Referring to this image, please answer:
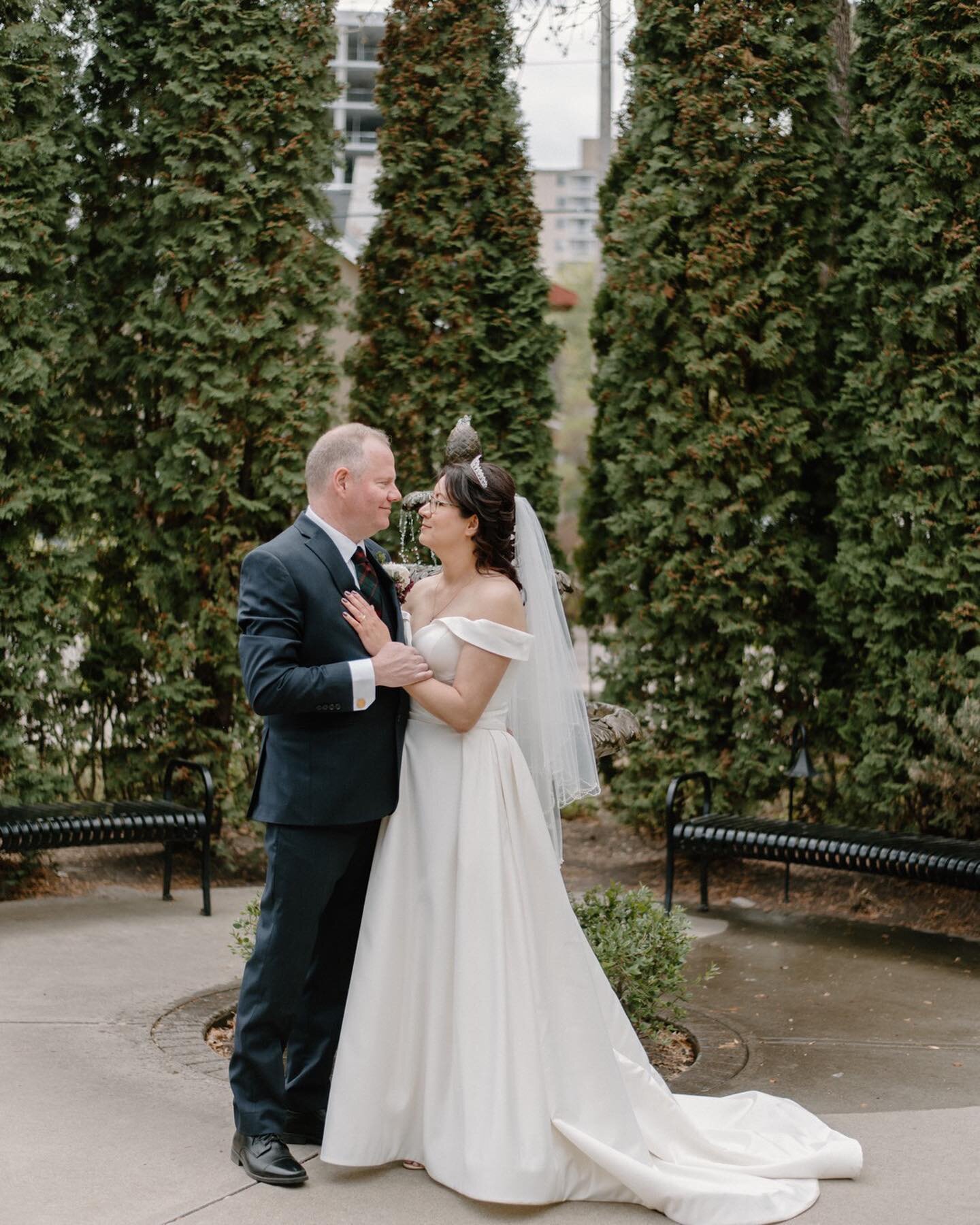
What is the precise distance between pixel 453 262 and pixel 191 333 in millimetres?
1860

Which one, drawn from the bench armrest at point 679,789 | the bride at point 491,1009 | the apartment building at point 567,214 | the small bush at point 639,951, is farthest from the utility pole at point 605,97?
the apartment building at point 567,214

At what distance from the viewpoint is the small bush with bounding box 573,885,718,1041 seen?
4660 millimetres

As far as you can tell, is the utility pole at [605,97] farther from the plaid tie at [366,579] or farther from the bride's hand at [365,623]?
the bride's hand at [365,623]

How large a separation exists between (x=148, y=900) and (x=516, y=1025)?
3.97 meters

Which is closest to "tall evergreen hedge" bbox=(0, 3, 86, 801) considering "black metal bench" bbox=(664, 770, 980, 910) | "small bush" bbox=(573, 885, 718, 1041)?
"black metal bench" bbox=(664, 770, 980, 910)

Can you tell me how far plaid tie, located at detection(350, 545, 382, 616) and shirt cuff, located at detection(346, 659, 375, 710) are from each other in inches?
12.1

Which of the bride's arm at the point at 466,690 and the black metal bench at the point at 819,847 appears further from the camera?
the black metal bench at the point at 819,847

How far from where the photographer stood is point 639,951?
470 cm

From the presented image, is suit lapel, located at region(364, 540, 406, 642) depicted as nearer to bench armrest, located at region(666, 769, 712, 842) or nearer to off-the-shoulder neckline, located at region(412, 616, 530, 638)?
off-the-shoulder neckline, located at region(412, 616, 530, 638)

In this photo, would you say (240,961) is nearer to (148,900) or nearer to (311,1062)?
(148,900)

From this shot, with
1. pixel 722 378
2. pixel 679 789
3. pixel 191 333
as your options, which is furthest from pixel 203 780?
pixel 722 378

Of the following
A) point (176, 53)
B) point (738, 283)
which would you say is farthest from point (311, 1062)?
point (176, 53)

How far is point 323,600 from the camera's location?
3.71 meters

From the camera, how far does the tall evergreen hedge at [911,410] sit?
6887 mm
